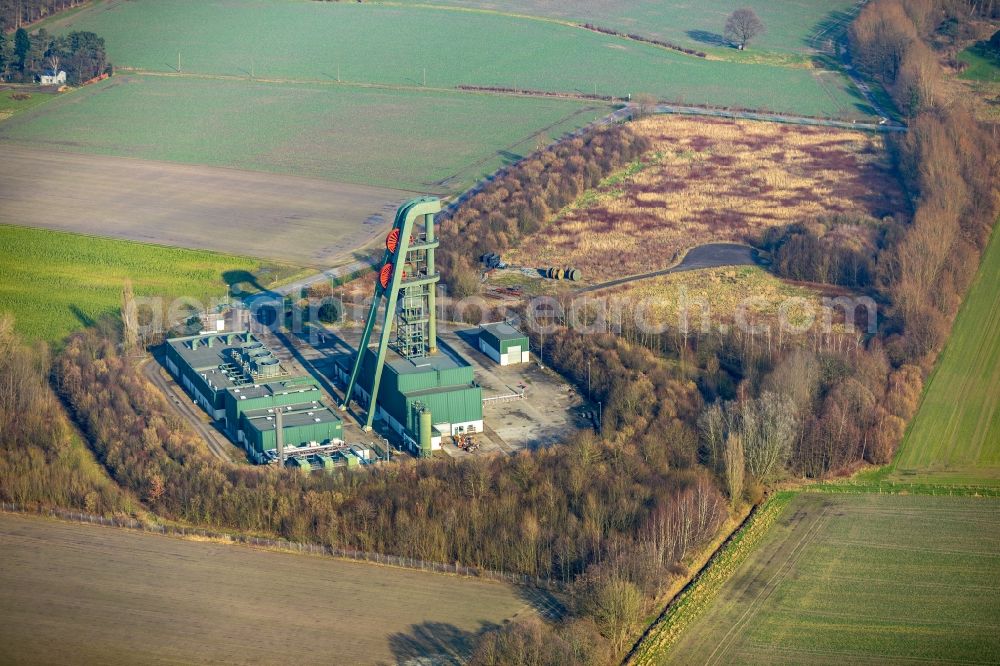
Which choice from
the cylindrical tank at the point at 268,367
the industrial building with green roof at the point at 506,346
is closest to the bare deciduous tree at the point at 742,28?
the industrial building with green roof at the point at 506,346

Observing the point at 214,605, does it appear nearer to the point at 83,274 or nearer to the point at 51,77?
the point at 83,274

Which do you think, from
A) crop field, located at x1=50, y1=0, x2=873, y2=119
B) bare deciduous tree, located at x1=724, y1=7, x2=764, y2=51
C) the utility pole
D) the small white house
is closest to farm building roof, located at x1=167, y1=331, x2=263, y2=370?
the utility pole

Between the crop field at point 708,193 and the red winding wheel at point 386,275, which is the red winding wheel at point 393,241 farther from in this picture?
the crop field at point 708,193

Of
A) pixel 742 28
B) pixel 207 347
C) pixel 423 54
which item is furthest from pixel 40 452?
pixel 742 28

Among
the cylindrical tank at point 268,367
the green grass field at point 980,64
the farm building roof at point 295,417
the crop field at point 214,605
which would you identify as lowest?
the crop field at point 214,605

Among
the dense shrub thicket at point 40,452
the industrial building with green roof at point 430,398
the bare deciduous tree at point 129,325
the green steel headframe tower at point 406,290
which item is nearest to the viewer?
the dense shrub thicket at point 40,452

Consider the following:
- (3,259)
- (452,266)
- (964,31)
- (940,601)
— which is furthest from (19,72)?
(940,601)

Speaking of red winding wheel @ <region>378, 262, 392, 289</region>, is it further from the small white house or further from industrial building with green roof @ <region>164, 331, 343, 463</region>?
the small white house
